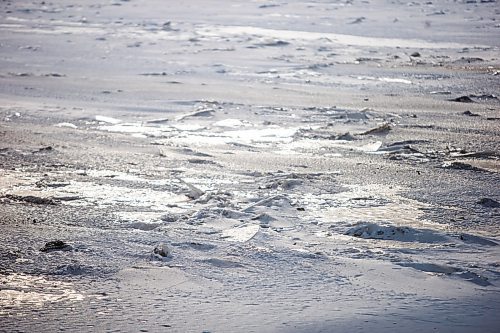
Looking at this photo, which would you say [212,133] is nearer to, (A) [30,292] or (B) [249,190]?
(B) [249,190]

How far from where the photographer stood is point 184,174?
193 inches

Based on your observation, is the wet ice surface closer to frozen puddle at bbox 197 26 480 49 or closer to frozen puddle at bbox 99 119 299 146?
frozen puddle at bbox 99 119 299 146

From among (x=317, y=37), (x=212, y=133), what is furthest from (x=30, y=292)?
(x=317, y=37)

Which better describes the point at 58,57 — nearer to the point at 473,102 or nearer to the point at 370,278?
the point at 473,102

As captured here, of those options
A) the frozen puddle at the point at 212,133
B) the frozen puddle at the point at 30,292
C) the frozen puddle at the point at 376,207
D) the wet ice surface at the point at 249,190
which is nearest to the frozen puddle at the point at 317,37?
the wet ice surface at the point at 249,190

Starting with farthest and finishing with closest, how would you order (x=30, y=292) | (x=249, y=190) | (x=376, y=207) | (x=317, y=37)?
(x=317, y=37), (x=249, y=190), (x=376, y=207), (x=30, y=292)

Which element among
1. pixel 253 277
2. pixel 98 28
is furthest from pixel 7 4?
pixel 253 277

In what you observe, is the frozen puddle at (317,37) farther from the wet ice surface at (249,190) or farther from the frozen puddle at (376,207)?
the frozen puddle at (376,207)

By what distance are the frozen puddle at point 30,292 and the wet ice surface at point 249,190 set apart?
1cm

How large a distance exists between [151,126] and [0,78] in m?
3.08

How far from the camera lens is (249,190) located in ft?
14.8

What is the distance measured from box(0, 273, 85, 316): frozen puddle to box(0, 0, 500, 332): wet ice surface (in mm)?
10

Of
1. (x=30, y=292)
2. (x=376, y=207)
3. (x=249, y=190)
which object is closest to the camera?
(x=30, y=292)

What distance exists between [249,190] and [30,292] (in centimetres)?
175
